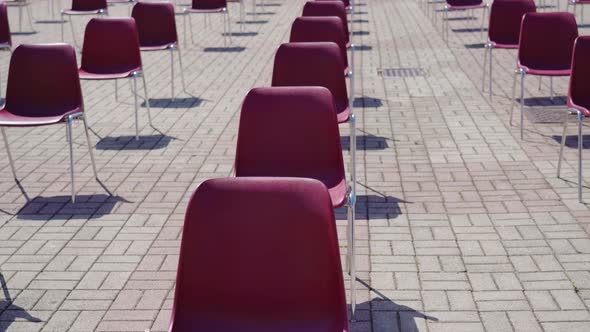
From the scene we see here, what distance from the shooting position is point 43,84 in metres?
6.04

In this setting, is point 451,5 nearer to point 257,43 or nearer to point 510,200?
point 257,43

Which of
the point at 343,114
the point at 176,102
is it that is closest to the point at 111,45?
the point at 176,102

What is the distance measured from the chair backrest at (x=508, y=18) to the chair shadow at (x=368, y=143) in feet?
7.48

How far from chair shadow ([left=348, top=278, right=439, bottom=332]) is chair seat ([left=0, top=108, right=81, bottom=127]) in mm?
2720

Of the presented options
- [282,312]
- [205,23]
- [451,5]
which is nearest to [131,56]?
[282,312]

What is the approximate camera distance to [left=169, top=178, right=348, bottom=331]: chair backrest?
2.63 metres

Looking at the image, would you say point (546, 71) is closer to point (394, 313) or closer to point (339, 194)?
point (339, 194)

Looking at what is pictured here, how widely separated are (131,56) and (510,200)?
3.76 m

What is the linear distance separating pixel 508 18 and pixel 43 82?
4.77 m

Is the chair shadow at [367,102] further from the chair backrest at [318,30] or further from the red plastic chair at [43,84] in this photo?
the red plastic chair at [43,84]

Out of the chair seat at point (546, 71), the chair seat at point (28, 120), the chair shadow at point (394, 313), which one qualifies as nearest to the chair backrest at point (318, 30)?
the chair seat at point (546, 71)

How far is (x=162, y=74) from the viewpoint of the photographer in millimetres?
10492

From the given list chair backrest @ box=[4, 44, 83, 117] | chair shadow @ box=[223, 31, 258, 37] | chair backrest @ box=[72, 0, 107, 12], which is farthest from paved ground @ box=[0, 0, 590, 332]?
chair shadow @ box=[223, 31, 258, 37]

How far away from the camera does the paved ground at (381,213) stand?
4.03 metres
